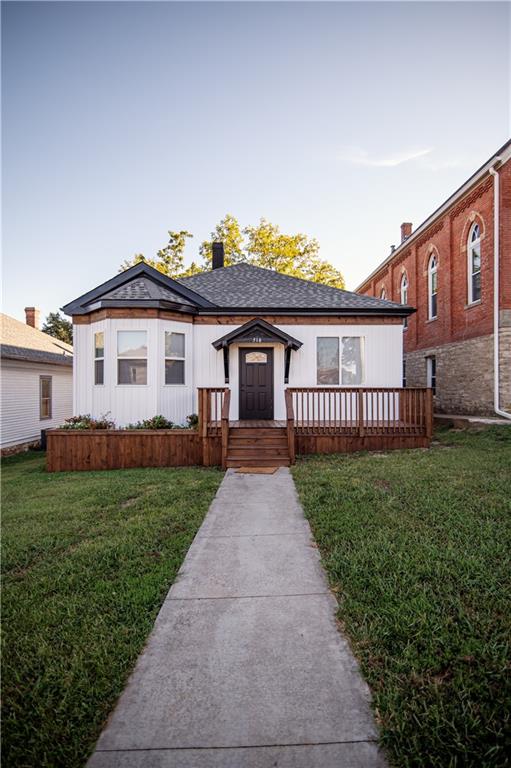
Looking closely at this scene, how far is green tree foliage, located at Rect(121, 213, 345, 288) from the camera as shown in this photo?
2712cm

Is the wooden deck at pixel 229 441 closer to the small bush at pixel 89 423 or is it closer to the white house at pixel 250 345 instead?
the small bush at pixel 89 423

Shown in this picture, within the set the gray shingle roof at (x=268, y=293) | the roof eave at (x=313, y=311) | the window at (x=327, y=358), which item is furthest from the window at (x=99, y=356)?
the window at (x=327, y=358)

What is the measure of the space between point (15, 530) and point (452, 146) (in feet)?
52.8

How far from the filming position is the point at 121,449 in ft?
30.3

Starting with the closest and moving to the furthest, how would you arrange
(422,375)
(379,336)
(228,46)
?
(228,46) → (379,336) → (422,375)

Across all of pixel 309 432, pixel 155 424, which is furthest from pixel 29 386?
pixel 309 432

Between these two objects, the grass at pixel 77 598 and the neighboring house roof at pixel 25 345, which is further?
the neighboring house roof at pixel 25 345

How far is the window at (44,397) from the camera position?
50.3ft

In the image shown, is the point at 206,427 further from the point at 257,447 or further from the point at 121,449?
the point at 121,449

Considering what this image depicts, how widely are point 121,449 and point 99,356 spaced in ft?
10.5

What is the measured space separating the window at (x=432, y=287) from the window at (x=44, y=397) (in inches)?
678

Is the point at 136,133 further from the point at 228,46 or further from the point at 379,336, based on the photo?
the point at 379,336

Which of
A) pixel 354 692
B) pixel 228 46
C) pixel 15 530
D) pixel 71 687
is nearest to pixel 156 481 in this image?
pixel 15 530

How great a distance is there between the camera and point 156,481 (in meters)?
7.44
